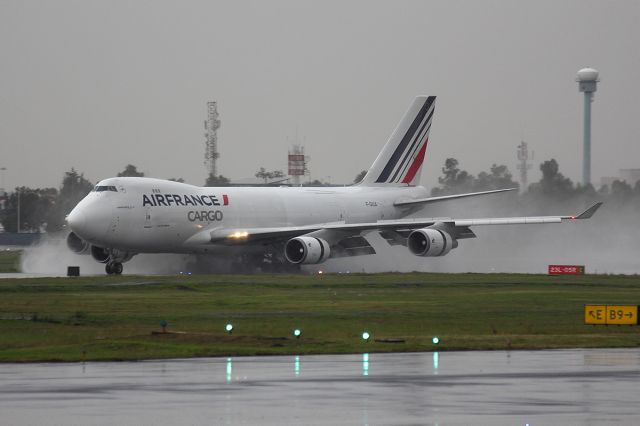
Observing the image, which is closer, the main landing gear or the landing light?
the main landing gear

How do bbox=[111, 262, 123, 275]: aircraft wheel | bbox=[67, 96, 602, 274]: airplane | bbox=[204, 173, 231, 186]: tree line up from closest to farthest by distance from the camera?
bbox=[67, 96, 602, 274]: airplane
bbox=[111, 262, 123, 275]: aircraft wheel
bbox=[204, 173, 231, 186]: tree

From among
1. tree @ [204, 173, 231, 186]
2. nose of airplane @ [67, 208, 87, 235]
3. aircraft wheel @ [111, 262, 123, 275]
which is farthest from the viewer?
tree @ [204, 173, 231, 186]

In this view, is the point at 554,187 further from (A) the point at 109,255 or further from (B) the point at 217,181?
(A) the point at 109,255

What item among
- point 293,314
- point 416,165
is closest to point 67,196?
point 416,165

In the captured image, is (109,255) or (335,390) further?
(109,255)

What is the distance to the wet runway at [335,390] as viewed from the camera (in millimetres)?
20875

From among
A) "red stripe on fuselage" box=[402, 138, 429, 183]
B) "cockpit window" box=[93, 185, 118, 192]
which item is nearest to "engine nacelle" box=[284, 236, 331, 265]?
"cockpit window" box=[93, 185, 118, 192]

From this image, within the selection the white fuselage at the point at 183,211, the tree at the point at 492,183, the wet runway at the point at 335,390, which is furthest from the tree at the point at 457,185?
the wet runway at the point at 335,390

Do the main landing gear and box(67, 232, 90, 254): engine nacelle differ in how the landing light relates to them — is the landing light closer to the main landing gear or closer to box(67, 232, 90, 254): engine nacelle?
the main landing gear

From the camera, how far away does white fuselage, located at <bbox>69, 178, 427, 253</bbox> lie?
69.8 metres

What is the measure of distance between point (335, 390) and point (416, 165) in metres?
69.0

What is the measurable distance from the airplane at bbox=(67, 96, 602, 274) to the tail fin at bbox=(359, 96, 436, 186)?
A: 160 cm

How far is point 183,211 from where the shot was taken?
73000 mm

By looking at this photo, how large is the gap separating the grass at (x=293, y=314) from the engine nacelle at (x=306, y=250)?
5882mm
